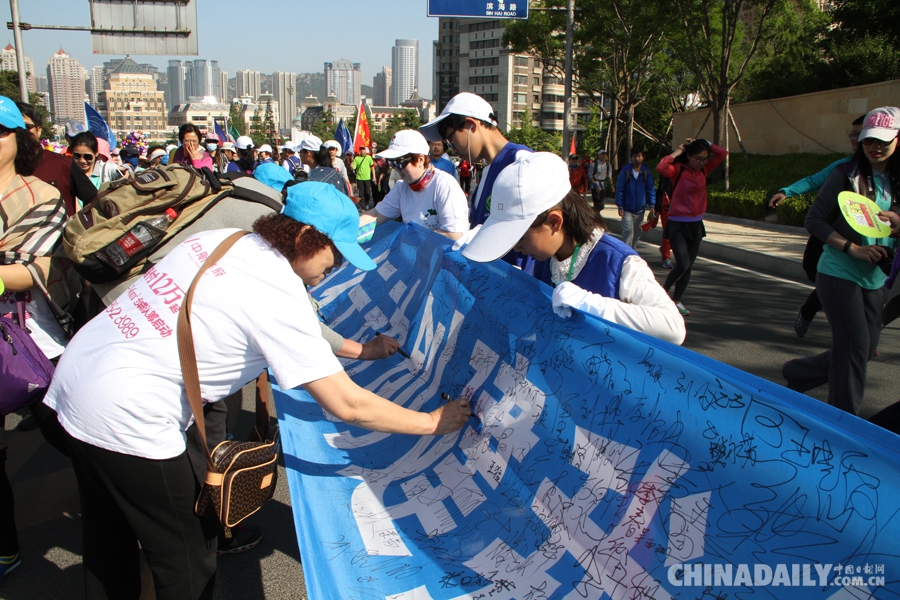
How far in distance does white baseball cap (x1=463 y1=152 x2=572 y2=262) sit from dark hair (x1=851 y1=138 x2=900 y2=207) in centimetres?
240

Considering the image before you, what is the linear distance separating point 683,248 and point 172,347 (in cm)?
638

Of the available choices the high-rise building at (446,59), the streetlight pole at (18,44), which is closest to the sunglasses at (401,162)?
the streetlight pole at (18,44)

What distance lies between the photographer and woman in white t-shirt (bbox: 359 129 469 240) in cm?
466

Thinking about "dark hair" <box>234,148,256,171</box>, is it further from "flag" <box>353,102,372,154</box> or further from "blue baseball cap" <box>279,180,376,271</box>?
"blue baseball cap" <box>279,180,376,271</box>

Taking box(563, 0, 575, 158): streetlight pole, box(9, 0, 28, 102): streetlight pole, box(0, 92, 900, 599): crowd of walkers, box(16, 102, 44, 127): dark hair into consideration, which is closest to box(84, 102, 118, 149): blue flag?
box(9, 0, 28, 102): streetlight pole

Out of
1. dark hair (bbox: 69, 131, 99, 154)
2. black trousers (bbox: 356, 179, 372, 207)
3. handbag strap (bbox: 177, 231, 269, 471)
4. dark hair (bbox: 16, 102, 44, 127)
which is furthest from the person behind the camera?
black trousers (bbox: 356, 179, 372, 207)

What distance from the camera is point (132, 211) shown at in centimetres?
257

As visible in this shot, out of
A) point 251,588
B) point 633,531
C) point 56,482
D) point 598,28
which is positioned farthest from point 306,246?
point 598,28

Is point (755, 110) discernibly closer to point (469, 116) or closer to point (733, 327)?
point (733, 327)

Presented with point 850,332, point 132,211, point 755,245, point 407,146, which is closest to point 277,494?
point 132,211

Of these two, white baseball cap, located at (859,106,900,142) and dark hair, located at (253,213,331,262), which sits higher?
white baseball cap, located at (859,106,900,142)

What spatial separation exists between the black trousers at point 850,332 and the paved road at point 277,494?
1023 mm

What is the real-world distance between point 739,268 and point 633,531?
9535 millimetres

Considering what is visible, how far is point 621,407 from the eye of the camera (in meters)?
2.04
